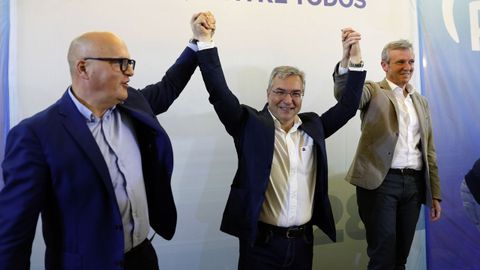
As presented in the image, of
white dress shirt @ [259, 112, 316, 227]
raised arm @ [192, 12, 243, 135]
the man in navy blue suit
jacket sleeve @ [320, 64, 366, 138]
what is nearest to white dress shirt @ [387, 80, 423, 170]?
jacket sleeve @ [320, 64, 366, 138]

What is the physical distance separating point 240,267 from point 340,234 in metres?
1.02

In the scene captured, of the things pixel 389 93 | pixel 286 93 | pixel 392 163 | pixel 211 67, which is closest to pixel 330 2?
pixel 389 93

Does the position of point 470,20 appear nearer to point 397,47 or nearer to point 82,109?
point 397,47

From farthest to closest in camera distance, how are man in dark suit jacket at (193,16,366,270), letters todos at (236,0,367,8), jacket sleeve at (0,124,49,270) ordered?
letters todos at (236,0,367,8) < man in dark suit jacket at (193,16,366,270) < jacket sleeve at (0,124,49,270)

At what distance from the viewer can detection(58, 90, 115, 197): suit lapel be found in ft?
3.78

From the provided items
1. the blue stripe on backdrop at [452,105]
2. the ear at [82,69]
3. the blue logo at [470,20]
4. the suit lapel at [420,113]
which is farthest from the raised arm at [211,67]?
the blue logo at [470,20]

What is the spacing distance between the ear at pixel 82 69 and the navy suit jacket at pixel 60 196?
0.28ft

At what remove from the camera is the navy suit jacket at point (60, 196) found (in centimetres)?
109

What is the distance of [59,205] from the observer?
1174 mm

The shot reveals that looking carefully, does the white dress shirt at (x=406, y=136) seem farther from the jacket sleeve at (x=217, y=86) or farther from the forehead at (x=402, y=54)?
the jacket sleeve at (x=217, y=86)

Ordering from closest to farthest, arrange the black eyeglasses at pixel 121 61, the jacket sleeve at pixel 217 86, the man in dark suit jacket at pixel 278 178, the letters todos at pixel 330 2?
the black eyeglasses at pixel 121 61, the jacket sleeve at pixel 217 86, the man in dark suit jacket at pixel 278 178, the letters todos at pixel 330 2

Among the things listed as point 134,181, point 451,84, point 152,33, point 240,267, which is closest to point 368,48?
point 451,84

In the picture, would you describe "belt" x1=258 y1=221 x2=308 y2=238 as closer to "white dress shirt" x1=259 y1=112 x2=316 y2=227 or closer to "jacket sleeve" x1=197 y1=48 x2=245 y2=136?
"white dress shirt" x1=259 y1=112 x2=316 y2=227

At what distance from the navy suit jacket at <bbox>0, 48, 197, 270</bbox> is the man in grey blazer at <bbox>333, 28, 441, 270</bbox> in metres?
1.41
